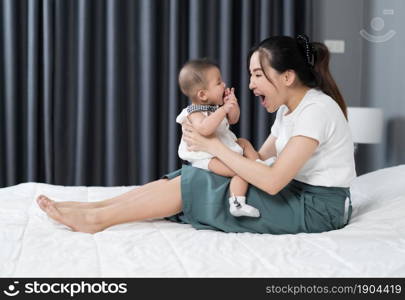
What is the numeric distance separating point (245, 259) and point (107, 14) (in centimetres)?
239

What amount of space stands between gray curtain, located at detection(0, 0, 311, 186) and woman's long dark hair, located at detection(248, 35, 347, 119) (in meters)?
1.63

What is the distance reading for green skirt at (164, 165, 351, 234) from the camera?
169cm

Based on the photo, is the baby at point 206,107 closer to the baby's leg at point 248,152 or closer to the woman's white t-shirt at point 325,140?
the baby's leg at point 248,152

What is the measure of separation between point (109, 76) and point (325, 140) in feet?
6.36

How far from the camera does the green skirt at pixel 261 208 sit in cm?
169

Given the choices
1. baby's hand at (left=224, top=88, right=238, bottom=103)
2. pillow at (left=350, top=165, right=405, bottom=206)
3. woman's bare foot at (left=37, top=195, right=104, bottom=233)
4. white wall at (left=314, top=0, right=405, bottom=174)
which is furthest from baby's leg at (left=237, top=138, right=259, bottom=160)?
white wall at (left=314, top=0, right=405, bottom=174)

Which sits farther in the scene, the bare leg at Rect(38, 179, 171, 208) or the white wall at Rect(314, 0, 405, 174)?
the white wall at Rect(314, 0, 405, 174)

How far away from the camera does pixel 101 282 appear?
114cm

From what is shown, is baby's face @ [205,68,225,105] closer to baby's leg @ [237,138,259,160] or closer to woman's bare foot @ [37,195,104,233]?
baby's leg @ [237,138,259,160]

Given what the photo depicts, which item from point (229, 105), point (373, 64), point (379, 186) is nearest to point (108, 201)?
point (229, 105)

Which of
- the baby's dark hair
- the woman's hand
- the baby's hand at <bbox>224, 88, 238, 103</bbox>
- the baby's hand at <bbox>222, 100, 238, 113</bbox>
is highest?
the baby's dark hair

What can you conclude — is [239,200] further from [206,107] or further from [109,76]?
[109,76]

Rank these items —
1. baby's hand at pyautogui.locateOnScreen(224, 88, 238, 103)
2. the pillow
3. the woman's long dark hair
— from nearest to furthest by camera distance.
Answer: the woman's long dark hair < baby's hand at pyautogui.locateOnScreen(224, 88, 238, 103) < the pillow

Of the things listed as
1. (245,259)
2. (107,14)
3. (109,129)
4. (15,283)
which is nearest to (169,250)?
(245,259)
